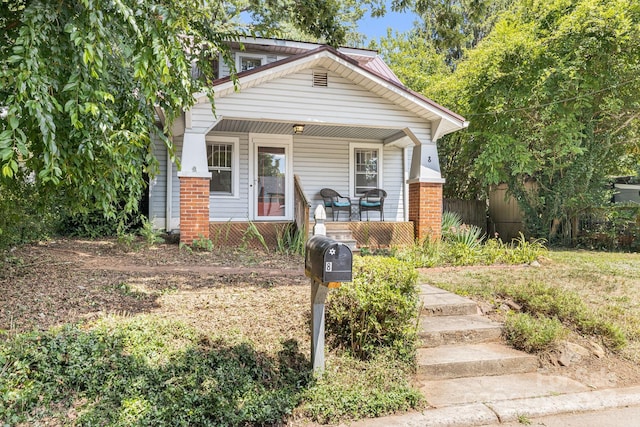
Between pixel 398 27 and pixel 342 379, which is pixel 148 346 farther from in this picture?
pixel 398 27

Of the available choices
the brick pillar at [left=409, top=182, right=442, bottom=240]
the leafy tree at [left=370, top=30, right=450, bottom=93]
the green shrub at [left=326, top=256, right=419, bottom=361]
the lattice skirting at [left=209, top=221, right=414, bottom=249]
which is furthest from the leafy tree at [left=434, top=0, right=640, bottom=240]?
the green shrub at [left=326, top=256, right=419, bottom=361]

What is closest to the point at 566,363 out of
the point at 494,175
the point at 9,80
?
the point at 9,80

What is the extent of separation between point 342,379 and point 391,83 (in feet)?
23.0

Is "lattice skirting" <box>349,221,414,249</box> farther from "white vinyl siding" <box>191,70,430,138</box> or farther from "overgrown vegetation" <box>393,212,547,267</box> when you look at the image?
"white vinyl siding" <box>191,70,430,138</box>

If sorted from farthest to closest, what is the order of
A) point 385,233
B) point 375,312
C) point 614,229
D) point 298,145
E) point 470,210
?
1. point 470,210
2. point 614,229
3. point 298,145
4. point 385,233
5. point 375,312

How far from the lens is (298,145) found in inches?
442

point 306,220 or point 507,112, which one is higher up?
point 507,112

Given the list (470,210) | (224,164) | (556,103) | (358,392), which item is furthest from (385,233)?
(358,392)

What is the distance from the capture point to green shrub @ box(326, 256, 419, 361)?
11.6ft

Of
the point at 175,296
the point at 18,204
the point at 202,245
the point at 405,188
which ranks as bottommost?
the point at 175,296

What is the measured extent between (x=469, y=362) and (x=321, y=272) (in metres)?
1.74

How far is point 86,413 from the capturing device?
2615mm

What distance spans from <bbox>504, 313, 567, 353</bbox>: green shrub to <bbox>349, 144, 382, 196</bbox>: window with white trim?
772 cm

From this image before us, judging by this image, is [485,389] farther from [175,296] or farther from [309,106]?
[309,106]
